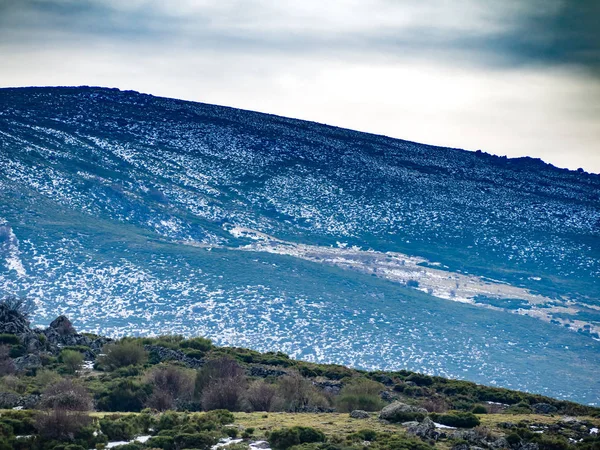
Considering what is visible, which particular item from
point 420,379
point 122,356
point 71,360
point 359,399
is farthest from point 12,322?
point 420,379

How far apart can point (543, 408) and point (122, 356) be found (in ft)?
71.2

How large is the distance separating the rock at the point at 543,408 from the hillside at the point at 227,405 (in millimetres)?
107

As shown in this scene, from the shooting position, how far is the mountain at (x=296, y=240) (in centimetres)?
9294

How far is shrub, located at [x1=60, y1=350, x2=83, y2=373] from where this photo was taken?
161ft

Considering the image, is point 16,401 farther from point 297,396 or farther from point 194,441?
point 297,396

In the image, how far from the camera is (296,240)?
11481 centimetres

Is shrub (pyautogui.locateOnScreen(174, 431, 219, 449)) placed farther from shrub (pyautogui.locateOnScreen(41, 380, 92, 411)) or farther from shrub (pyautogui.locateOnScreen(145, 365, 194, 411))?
shrub (pyautogui.locateOnScreen(145, 365, 194, 411))

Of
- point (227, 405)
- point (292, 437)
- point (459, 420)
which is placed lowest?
point (227, 405)

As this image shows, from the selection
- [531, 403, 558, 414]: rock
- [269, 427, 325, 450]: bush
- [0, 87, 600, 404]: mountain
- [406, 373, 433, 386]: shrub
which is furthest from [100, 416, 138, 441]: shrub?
[0, 87, 600, 404]: mountain

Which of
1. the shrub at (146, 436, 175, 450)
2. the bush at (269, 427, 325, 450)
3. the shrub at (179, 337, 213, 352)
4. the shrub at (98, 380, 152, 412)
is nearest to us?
the shrub at (146, 436, 175, 450)

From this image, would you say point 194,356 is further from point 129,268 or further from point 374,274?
point 374,274

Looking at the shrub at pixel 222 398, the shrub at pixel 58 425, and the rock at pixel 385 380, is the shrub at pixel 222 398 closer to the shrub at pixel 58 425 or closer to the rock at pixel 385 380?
the shrub at pixel 58 425

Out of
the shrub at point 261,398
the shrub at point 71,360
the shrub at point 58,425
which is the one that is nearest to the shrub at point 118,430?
the shrub at point 58,425

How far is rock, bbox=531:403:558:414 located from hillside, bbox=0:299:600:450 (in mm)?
107
